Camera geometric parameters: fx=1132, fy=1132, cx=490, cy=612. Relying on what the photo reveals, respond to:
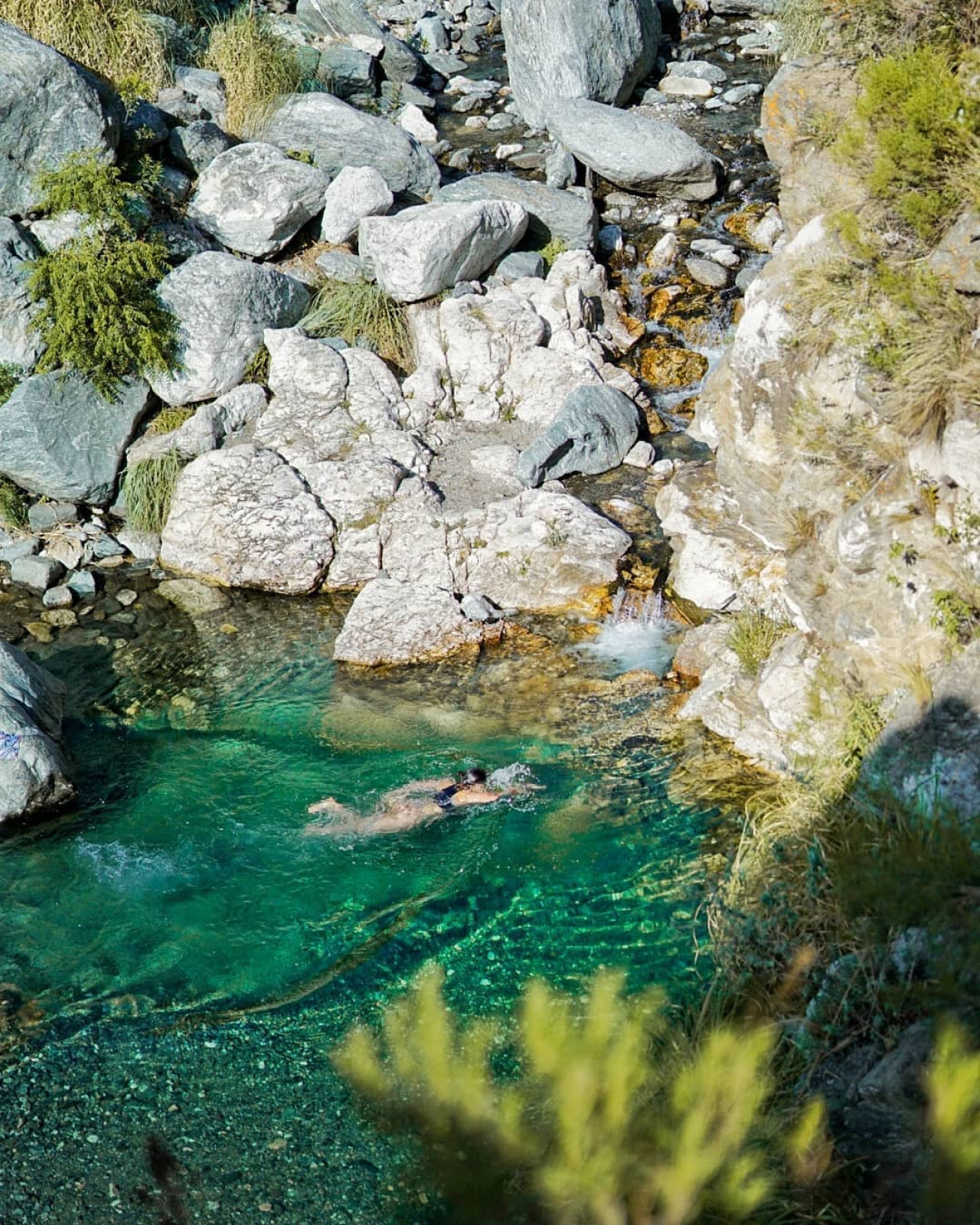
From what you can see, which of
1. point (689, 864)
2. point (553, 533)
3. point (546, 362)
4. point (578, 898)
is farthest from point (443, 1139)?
point (546, 362)

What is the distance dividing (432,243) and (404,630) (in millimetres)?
5017

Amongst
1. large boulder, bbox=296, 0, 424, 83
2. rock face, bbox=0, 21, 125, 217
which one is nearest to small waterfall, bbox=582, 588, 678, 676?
rock face, bbox=0, 21, 125, 217

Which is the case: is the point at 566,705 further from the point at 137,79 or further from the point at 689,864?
the point at 137,79

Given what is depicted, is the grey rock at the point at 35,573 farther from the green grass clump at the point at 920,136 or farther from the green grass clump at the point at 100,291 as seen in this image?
the green grass clump at the point at 920,136

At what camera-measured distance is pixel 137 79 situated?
567 inches

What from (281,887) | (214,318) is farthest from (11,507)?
(281,887)

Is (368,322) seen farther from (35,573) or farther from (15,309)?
(35,573)

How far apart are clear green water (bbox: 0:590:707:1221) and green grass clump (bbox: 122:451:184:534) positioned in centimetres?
205

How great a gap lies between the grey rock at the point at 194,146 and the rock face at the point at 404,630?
763 centimetres

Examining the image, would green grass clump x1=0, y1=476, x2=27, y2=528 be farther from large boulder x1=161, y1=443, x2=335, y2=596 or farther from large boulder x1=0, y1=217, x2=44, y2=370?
large boulder x1=161, y1=443, x2=335, y2=596

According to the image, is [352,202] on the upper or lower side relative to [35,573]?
upper

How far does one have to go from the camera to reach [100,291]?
1211 centimetres

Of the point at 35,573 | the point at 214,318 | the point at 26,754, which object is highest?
the point at 214,318

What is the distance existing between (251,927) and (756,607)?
468cm
